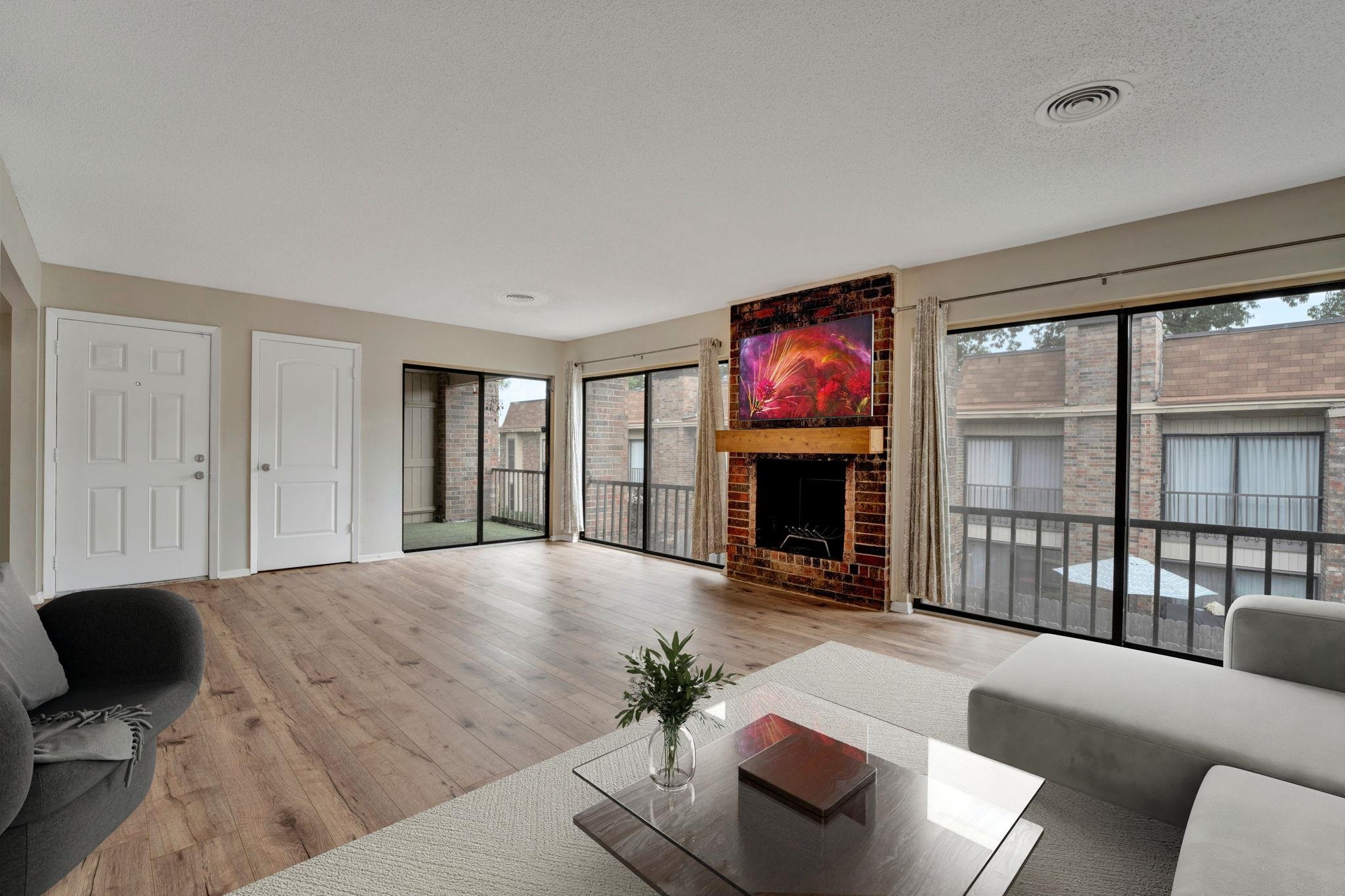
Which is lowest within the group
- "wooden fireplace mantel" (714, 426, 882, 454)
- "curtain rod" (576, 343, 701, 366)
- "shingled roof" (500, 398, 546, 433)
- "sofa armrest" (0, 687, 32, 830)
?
"sofa armrest" (0, 687, 32, 830)

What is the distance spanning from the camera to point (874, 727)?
2.05 m

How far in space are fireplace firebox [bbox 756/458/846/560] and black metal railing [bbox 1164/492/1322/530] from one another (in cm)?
194

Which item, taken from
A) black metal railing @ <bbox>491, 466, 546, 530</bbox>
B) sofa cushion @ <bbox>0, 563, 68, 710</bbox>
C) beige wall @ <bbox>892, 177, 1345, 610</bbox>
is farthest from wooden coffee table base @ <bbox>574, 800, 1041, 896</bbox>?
black metal railing @ <bbox>491, 466, 546, 530</bbox>

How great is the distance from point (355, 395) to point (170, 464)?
147 cm

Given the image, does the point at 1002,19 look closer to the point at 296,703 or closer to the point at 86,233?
the point at 296,703

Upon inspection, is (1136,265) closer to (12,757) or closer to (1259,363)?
A: (1259,363)

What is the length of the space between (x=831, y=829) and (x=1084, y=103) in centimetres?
253

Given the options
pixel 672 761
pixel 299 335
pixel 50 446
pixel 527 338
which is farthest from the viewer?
pixel 527 338

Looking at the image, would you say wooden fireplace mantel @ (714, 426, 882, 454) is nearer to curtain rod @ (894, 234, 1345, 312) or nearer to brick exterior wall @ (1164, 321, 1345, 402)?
curtain rod @ (894, 234, 1345, 312)

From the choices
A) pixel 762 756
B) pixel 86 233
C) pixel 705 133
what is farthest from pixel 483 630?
pixel 86 233

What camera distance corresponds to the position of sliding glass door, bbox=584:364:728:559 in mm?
6102

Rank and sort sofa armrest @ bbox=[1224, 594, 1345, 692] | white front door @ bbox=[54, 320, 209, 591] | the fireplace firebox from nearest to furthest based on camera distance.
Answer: sofa armrest @ bbox=[1224, 594, 1345, 692], white front door @ bbox=[54, 320, 209, 591], the fireplace firebox

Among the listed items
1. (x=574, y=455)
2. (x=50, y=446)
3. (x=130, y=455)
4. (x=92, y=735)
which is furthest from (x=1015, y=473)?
(x=50, y=446)

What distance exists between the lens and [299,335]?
211 inches
